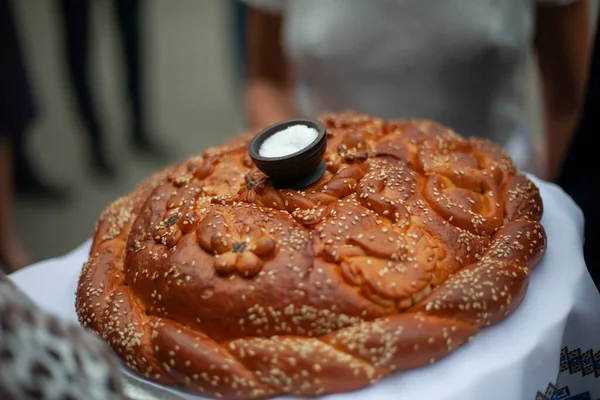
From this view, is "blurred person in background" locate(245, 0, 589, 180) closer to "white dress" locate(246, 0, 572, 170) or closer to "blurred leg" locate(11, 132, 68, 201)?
"white dress" locate(246, 0, 572, 170)

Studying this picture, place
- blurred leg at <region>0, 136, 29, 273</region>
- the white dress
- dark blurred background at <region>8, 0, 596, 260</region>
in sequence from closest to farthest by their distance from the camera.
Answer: the white dress
blurred leg at <region>0, 136, 29, 273</region>
dark blurred background at <region>8, 0, 596, 260</region>

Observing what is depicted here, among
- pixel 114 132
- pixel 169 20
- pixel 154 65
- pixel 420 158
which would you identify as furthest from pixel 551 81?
pixel 169 20

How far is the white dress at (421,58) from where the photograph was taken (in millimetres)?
2281

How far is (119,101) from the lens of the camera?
18.6ft

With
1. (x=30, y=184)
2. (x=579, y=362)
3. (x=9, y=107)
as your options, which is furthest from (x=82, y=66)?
(x=579, y=362)

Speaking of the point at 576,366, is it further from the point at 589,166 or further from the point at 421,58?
the point at 421,58

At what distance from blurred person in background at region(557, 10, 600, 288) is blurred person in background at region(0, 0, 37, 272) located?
2729 mm

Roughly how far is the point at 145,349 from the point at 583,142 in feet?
3.78

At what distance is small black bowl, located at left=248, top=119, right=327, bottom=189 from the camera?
1333 millimetres

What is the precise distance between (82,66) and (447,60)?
10.4 feet

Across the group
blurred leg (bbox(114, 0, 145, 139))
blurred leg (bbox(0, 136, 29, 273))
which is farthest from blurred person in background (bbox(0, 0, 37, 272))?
blurred leg (bbox(114, 0, 145, 139))

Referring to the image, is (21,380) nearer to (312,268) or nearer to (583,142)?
(312,268)

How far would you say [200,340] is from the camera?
1271mm

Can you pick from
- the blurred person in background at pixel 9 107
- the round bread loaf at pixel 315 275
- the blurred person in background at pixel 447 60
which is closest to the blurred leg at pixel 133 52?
the blurred person in background at pixel 9 107
